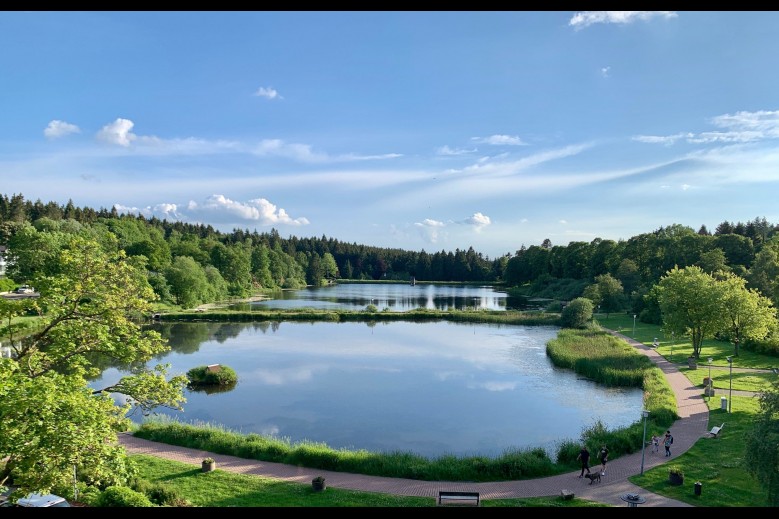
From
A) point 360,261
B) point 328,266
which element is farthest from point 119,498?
point 360,261

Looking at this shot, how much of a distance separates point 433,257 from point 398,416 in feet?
440

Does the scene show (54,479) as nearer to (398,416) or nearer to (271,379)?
(398,416)

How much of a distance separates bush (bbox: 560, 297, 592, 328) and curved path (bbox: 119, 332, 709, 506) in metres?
32.5

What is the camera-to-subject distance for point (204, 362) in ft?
122

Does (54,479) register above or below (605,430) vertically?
above

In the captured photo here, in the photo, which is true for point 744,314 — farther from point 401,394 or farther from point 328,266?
point 328,266

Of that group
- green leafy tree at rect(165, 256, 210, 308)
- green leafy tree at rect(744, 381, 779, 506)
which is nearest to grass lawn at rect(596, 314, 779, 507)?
green leafy tree at rect(744, 381, 779, 506)

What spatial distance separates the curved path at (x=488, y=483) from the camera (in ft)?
52.1

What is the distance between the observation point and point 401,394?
97.0 feet

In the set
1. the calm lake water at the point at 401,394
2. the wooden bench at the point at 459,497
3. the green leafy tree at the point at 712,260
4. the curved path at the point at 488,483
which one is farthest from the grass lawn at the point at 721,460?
the green leafy tree at the point at 712,260

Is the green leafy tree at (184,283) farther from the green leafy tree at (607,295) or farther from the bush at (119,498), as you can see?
the bush at (119,498)

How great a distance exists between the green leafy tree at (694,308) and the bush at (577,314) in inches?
621

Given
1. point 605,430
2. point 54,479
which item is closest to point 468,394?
point 605,430

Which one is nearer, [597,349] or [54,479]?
[54,479]
